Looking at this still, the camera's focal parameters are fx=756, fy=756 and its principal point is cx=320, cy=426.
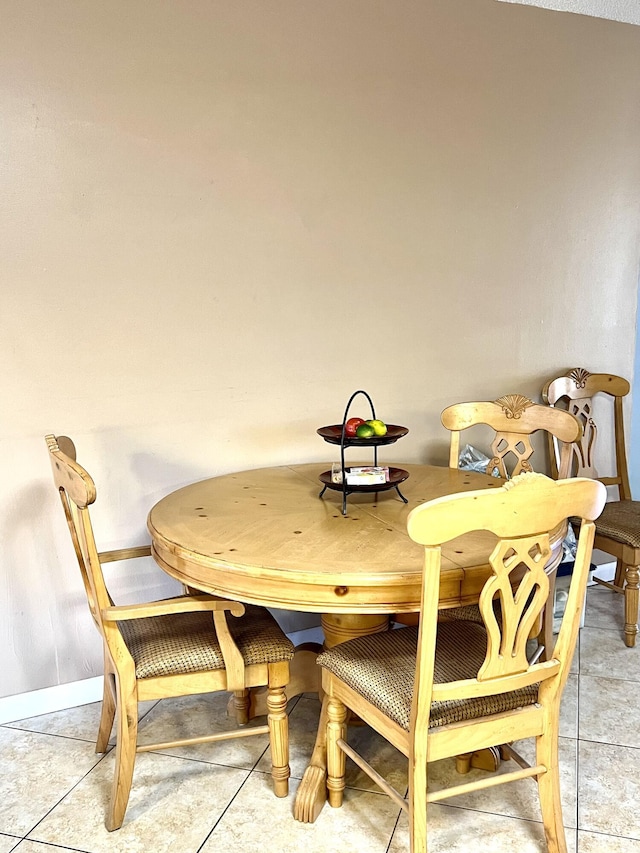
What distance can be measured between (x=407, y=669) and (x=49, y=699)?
147 cm

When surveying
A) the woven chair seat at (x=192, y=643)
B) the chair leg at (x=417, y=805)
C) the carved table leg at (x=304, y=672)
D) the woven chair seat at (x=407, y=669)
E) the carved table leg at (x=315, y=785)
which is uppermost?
the woven chair seat at (x=407, y=669)

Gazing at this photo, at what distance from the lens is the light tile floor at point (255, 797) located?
201cm

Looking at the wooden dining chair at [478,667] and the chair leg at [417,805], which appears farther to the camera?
the chair leg at [417,805]

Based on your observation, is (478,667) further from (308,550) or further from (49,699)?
(49,699)

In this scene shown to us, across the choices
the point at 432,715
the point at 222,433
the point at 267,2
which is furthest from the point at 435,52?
the point at 432,715

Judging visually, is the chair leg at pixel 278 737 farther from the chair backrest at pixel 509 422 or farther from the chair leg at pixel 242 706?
the chair backrest at pixel 509 422

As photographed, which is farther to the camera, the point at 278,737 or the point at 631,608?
Result: the point at 631,608

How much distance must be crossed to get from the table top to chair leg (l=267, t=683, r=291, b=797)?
392 millimetres

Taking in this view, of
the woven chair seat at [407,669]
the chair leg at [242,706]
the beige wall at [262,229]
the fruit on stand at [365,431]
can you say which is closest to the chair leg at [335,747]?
the woven chair seat at [407,669]

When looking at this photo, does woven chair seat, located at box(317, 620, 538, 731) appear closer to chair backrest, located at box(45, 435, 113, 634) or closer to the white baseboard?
chair backrest, located at box(45, 435, 113, 634)

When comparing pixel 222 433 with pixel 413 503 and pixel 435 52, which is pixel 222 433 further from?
pixel 435 52

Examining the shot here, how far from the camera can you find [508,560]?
1.64 meters

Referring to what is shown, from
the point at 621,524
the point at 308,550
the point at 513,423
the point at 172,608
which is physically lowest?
the point at 621,524

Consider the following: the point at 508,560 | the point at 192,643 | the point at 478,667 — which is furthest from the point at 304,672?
the point at 508,560
